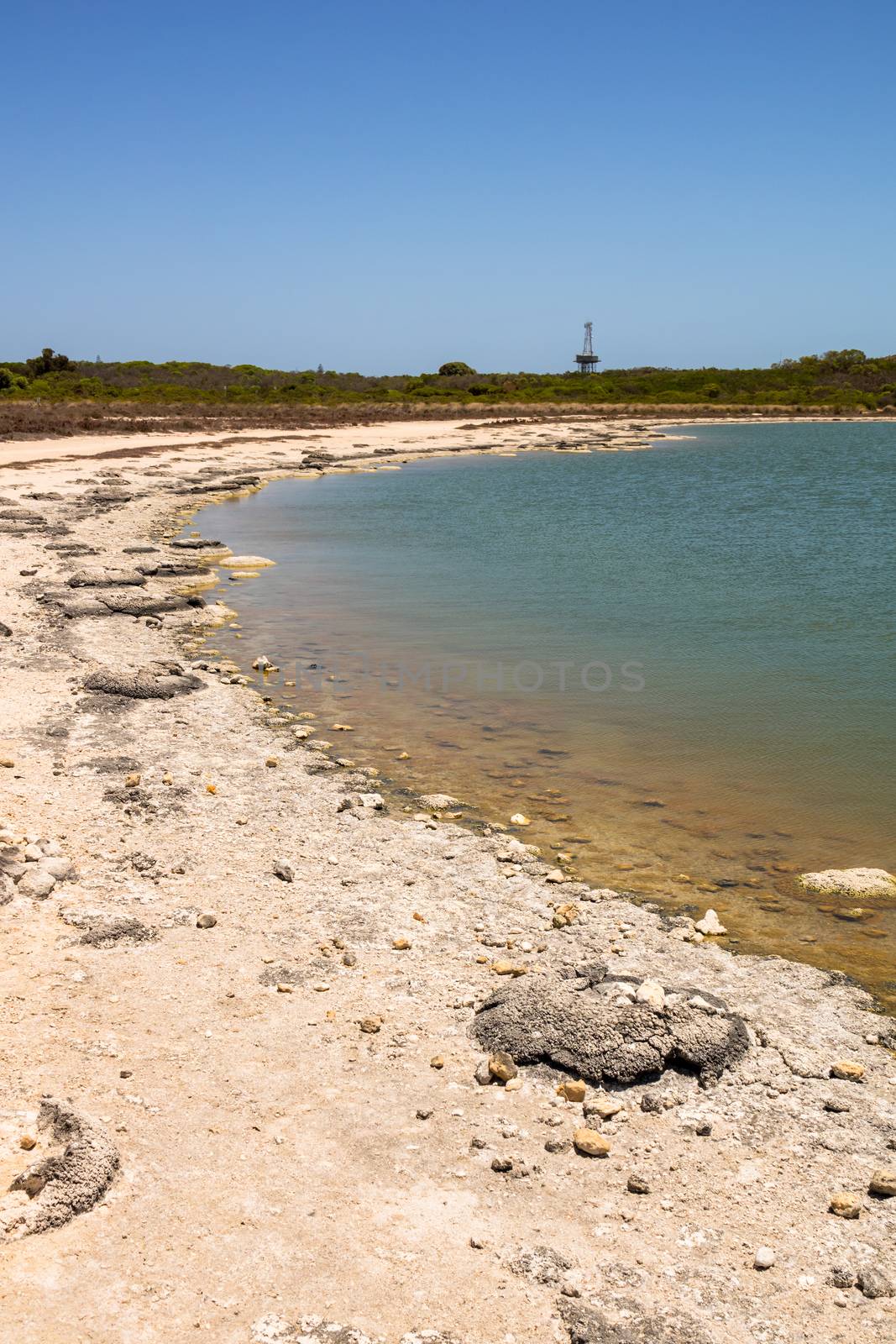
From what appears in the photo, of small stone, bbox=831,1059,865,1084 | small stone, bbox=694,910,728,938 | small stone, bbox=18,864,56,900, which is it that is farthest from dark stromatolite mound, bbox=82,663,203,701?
small stone, bbox=831,1059,865,1084

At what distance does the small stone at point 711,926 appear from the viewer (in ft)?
24.3

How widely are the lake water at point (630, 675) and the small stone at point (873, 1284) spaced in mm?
2714

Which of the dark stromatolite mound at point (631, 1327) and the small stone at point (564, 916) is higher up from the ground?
the small stone at point (564, 916)

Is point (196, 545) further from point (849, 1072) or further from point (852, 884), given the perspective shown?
point (849, 1072)

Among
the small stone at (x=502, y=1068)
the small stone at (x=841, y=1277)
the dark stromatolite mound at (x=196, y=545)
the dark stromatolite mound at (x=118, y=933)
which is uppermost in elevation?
the dark stromatolite mound at (x=196, y=545)

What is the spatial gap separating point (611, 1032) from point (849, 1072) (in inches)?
50.3

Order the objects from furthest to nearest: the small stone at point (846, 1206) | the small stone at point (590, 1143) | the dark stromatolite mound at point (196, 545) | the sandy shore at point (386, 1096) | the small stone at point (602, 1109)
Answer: the dark stromatolite mound at point (196, 545) → the small stone at point (602, 1109) → the small stone at point (590, 1143) → the small stone at point (846, 1206) → the sandy shore at point (386, 1096)

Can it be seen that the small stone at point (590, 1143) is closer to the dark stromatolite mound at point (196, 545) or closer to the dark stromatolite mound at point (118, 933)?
the dark stromatolite mound at point (118, 933)

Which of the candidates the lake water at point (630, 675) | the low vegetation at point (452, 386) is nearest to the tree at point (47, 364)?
the low vegetation at point (452, 386)

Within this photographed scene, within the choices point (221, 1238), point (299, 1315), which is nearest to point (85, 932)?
point (221, 1238)

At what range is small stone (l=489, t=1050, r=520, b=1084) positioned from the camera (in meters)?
5.58

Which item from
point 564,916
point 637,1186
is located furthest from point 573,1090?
point 564,916

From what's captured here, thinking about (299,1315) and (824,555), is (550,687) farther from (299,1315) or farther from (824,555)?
(824,555)

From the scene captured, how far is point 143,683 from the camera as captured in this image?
12391 mm
